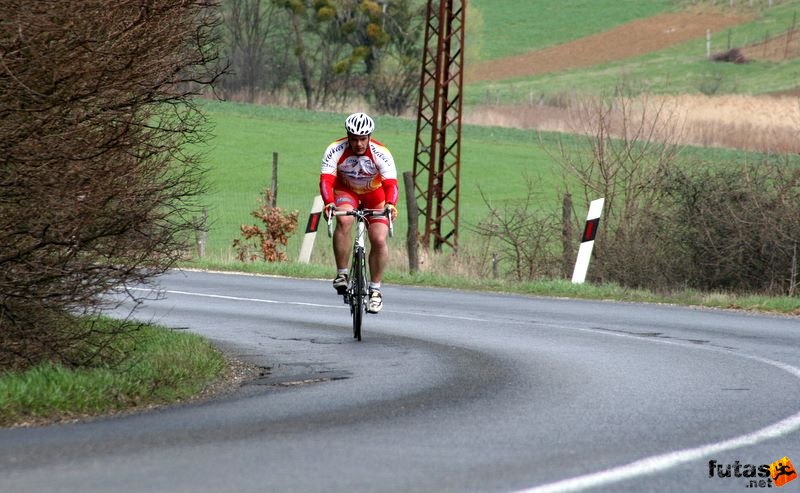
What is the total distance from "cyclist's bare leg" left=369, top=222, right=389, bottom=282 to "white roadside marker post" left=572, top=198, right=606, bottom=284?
8.94 m

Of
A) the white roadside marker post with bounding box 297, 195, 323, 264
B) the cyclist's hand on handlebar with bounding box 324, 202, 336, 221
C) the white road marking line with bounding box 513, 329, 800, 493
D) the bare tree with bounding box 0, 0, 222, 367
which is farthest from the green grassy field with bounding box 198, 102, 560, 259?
the white road marking line with bounding box 513, 329, 800, 493

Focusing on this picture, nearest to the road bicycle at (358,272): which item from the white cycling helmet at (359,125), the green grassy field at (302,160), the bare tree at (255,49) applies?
the white cycling helmet at (359,125)

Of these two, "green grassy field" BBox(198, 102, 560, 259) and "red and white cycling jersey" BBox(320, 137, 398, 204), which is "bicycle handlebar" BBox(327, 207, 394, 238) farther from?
"green grassy field" BBox(198, 102, 560, 259)

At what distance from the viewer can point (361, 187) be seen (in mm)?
14492

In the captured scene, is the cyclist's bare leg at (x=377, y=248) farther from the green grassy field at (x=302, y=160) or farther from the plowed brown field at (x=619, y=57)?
the plowed brown field at (x=619, y=57)

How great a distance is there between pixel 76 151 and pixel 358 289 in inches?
204

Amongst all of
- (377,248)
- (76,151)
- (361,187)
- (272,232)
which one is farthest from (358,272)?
(272,232)

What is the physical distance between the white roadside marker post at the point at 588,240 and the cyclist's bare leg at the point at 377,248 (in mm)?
8942

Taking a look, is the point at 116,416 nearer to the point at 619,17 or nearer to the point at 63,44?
the point at 63,44

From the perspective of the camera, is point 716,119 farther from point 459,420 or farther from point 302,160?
point 459,420

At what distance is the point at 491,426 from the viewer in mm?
8562

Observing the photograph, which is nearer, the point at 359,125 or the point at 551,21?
the point at 359,125

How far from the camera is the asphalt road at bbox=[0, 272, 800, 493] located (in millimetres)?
6988

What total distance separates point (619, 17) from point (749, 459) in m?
142
